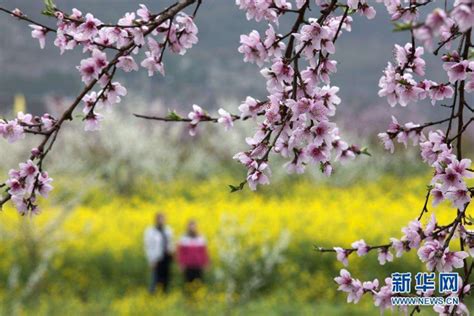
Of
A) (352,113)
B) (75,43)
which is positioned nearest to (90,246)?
(75,43)

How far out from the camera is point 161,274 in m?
10.9

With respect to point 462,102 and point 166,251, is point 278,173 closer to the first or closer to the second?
point 166,251

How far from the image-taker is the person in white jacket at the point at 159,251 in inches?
412

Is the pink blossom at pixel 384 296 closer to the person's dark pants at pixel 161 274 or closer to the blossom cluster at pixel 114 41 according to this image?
the blossom cluster at pixel 114 41

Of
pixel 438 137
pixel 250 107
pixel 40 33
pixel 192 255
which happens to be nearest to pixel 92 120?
pixel 40 33

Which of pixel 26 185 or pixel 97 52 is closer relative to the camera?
pixel 97 52

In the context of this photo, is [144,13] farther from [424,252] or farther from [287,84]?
[424,252]

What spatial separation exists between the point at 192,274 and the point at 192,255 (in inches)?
12.2

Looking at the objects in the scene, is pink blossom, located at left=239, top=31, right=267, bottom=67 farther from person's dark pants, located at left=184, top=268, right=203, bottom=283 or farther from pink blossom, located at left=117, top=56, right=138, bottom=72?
person's dark pants, located at left=184, top=268, right=203, bottom=283

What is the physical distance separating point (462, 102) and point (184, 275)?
877cm

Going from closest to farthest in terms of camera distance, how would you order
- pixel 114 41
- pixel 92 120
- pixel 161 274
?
pixel 114 41, pixel 92 120, pixel 161 274

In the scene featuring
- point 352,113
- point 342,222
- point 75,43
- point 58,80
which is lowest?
point 75,43

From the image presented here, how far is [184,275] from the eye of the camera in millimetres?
10719

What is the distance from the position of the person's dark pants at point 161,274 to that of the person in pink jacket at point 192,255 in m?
0.26
